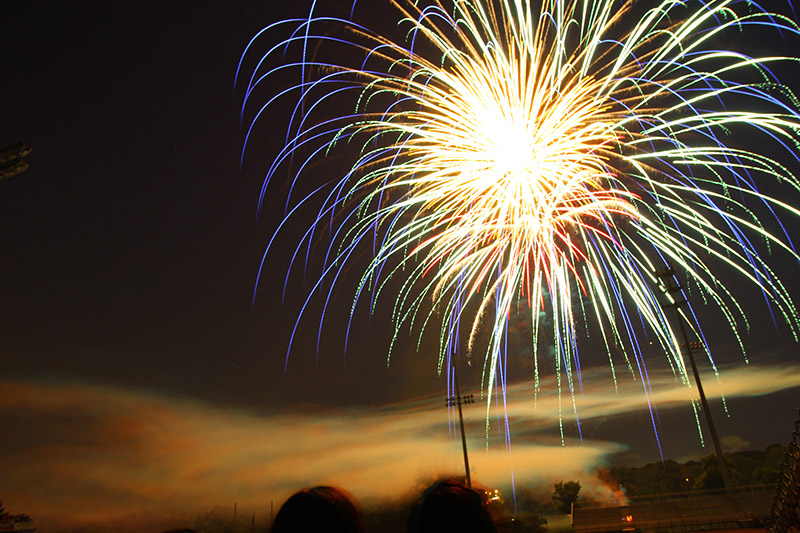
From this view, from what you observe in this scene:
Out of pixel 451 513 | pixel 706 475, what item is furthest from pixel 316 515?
pixel 706 475

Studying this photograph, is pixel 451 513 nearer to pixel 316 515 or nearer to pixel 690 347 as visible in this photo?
pixel 316 515

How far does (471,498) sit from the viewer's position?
192cm

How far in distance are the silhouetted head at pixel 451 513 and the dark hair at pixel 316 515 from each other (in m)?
0.25

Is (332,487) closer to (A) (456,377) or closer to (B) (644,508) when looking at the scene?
(A) (456,377)

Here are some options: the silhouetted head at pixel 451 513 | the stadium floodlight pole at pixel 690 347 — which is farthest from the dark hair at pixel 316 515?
the stadium floodlight pole at pixel 690 347

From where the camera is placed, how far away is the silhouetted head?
6.02 ft

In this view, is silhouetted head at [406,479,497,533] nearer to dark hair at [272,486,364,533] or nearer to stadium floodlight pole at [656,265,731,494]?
dark hair at [272,486,364,533]

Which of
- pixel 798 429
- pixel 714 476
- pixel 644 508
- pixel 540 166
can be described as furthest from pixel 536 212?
pixel 714 476

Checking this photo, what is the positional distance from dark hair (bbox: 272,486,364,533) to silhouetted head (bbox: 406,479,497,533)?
0.25m

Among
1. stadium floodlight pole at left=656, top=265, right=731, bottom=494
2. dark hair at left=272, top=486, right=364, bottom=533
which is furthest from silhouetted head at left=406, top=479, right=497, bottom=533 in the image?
stadium floodlight pole at left=656, top=265, right=731, bottom=494

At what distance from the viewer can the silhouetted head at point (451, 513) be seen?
6.02 feet

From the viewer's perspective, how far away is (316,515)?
1963mm

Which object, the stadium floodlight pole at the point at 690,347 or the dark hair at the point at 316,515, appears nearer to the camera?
the dark hair at the point at 316,515

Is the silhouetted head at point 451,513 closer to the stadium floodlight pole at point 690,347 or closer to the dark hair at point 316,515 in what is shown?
the dark hair at point 316,515
